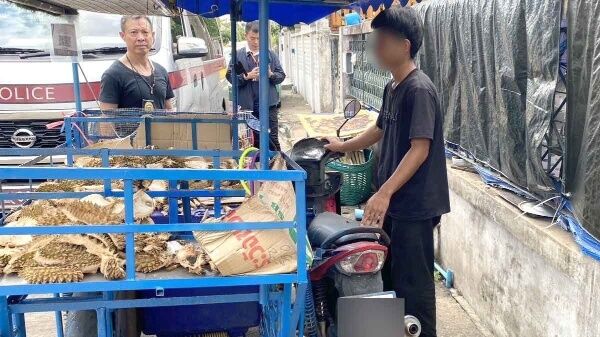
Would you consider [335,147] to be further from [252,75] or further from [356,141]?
[252,75]

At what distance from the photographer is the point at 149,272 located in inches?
80.7

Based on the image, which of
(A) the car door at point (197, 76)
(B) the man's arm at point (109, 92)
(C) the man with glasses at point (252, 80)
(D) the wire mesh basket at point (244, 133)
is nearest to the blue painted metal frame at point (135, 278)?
(D) the wire mesh basket at point (244, 133)

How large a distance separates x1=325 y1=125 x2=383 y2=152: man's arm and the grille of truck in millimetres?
3065

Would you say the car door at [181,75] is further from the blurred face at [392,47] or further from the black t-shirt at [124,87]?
the blurred face at [392,47]

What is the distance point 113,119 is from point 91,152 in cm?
69

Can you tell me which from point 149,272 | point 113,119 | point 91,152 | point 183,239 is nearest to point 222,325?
point 183,239

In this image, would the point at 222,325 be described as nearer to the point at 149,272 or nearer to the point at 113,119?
the point at 149,272

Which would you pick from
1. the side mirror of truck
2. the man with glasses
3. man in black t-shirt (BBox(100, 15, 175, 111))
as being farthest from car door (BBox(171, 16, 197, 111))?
man in black t-shirt (BBox(100, 15, 175, 111))

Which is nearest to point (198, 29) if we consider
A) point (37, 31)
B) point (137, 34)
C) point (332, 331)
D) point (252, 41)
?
point (252, 41)

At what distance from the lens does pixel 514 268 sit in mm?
3555

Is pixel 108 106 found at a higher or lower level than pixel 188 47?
lower

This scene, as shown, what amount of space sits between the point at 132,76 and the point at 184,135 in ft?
3.17

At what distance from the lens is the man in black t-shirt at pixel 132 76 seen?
14.4ft

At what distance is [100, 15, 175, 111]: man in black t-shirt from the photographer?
4.39 m
